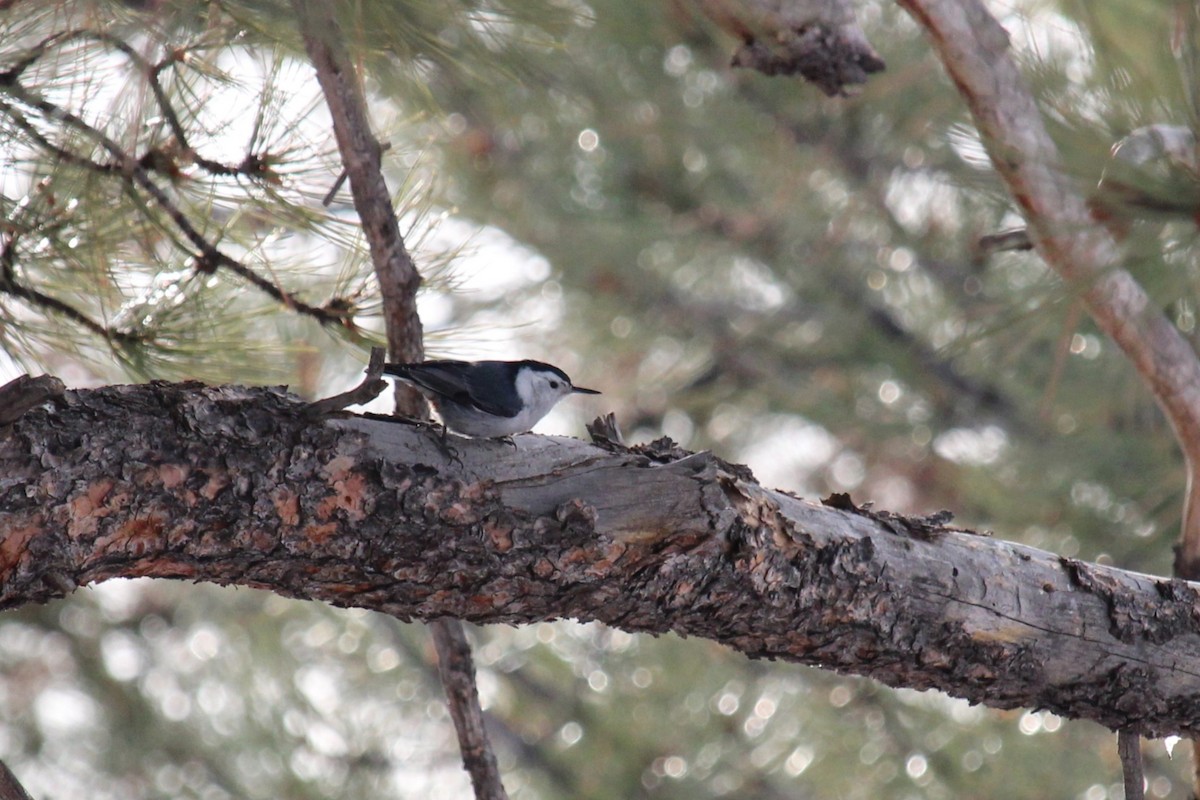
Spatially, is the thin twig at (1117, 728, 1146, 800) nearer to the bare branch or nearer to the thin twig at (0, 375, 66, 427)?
the bare branch

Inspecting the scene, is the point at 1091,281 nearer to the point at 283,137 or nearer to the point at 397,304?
the point at 397,304

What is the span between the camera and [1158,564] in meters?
3.08

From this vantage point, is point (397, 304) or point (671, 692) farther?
point (671, 692)

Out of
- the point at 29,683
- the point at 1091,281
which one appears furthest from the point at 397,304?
the point at 29,683

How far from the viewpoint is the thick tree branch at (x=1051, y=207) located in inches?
60.0

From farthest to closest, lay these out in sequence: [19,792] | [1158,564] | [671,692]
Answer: [671,692] < [1158,564] < [19,792]

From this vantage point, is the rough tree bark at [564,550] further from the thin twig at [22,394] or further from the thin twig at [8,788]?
the thin twig at [8,788]

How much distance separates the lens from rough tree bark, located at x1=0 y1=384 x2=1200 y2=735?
3.34 feet

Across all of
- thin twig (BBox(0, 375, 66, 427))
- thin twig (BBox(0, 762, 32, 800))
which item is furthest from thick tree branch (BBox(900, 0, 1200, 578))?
thin twig (BBox(0, 762, 32, 800))

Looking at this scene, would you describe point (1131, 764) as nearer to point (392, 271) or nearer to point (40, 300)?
point (392, 271)

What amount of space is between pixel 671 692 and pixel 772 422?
3.93ft

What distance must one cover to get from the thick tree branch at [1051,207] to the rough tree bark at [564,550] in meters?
0.33

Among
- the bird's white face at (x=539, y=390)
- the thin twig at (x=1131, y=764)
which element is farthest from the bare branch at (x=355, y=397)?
the thin twig at (x=1131, y=764)

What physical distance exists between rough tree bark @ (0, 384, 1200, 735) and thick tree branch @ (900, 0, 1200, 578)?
33 cm
